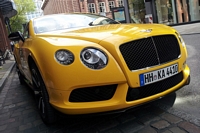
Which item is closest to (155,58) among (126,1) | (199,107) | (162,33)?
(162,33)

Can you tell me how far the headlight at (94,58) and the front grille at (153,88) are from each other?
1.25 feet

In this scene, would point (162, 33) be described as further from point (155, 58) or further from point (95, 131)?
point (95, 131)

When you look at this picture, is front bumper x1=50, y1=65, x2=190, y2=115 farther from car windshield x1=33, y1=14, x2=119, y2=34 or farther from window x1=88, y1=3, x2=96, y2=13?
window x1=88, y1=3, x2=96, y2=13

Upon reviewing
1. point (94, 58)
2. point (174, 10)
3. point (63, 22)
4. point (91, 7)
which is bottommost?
point (94, 58)

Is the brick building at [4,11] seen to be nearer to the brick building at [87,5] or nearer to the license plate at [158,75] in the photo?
the license plate at [158,75]

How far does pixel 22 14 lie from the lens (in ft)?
132

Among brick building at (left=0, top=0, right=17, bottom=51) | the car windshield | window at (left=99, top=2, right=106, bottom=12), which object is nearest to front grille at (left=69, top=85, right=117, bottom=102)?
the car windshield

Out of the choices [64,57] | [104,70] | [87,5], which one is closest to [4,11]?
[87,5]

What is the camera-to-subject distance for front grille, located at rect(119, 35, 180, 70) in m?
2.02

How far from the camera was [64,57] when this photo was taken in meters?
1.96

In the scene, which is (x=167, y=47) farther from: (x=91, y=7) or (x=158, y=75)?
(x=91, y=7)

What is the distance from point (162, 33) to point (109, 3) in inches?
1715

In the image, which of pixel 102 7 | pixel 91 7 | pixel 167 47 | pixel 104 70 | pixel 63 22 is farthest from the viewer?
pixel 102 7

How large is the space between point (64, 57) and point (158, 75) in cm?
99
